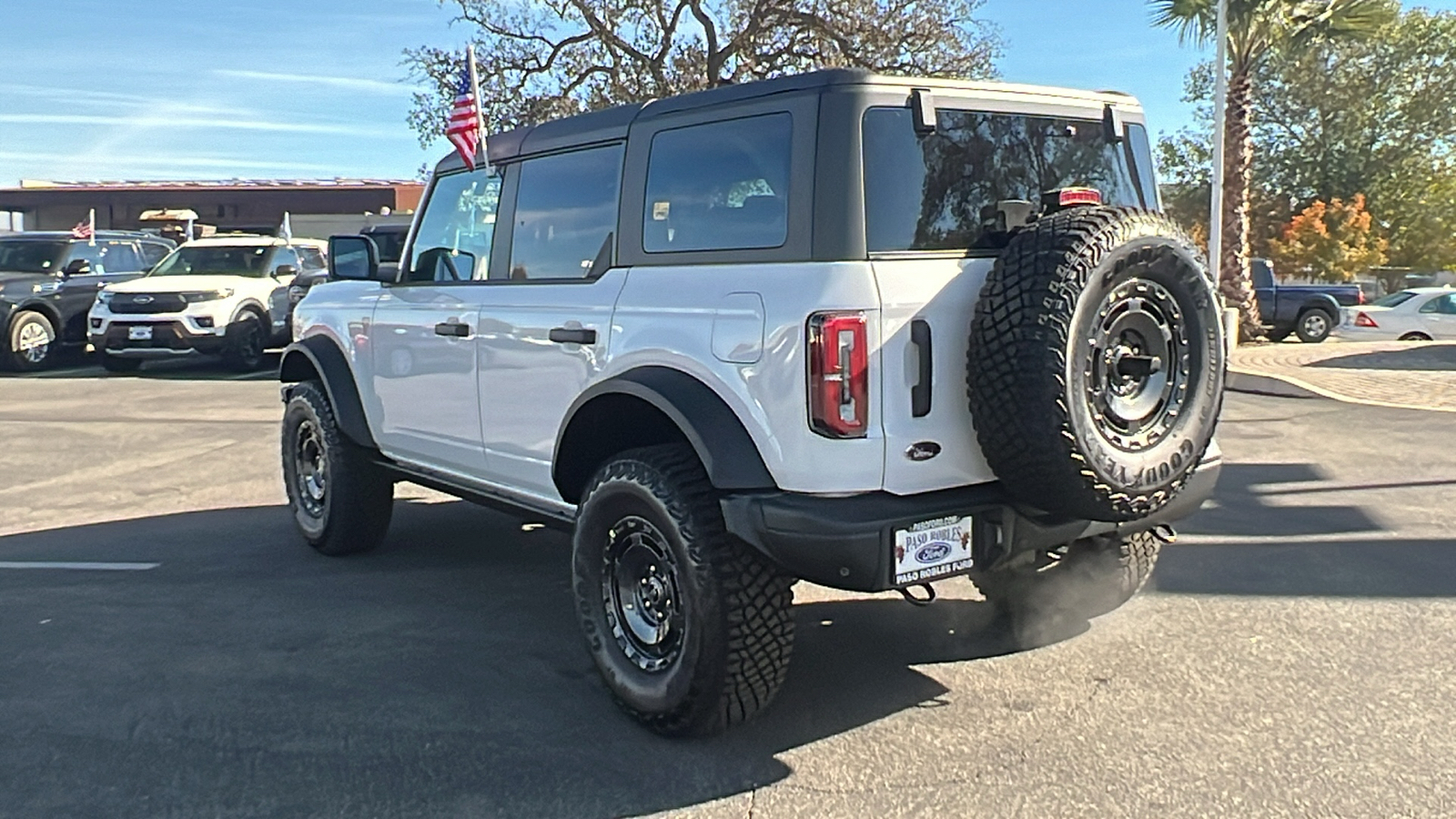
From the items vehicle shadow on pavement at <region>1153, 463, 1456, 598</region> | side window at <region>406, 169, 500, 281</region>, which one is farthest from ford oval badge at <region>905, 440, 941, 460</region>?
vehicle shadow on pavement at <region>1153, 463, 1456, 598</region>

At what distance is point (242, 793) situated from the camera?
344 cm

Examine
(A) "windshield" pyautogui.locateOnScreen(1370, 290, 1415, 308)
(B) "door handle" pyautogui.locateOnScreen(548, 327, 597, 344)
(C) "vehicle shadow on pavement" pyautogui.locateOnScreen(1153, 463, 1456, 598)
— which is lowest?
(C) "vehicle shadow on pavement" pyautogui.locateOnScreen(1153, 463, 1456, 598)

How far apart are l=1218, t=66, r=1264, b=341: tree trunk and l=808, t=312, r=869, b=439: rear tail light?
18325 millimetres

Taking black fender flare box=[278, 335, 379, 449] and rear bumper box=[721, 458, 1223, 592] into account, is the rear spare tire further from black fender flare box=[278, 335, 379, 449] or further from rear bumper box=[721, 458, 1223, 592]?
black fender flare box=[278, 335, 379, 449]

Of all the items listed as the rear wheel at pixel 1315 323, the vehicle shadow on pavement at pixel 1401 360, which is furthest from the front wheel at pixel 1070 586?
the rear wheel at pixel 1315 323

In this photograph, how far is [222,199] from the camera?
42000 millimetres

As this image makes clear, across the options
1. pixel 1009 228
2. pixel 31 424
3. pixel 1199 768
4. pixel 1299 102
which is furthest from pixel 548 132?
pixel 1299 102

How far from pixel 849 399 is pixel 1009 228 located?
85 centimetres

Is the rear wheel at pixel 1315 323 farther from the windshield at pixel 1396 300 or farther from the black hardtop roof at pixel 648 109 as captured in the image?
the black hardtop roof at pixel 648 109

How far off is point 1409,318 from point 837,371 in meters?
20.6

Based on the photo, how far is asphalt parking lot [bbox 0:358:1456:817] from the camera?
11.2ft

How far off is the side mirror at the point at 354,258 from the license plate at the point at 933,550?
3239mm

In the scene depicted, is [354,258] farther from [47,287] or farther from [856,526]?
[47,287]

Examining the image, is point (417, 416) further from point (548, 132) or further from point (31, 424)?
point (31, 424)
